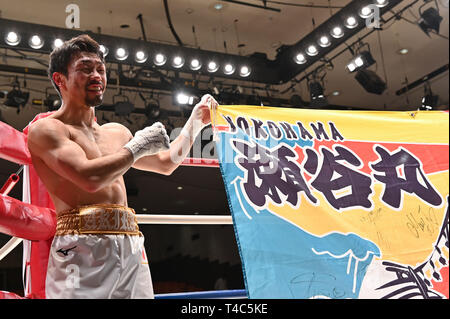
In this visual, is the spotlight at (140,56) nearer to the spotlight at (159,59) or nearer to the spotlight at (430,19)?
the spotlight at (159,59)

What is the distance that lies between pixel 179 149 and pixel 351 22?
4425 millimetres

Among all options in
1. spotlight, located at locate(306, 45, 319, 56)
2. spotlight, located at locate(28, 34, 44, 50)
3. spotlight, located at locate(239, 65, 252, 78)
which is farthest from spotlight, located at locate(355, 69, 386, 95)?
spotlight, located at locate(28, 34, 44, 50)

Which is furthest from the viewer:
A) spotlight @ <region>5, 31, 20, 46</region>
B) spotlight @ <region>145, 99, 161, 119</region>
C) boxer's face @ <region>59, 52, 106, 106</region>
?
spotlight @ <region>145, 99, 161, 119</region>

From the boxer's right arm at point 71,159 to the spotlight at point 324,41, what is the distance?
16.6 feet

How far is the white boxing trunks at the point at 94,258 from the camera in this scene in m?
1.31

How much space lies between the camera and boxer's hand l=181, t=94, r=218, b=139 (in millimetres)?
1832

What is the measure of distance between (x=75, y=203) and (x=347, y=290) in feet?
3.20

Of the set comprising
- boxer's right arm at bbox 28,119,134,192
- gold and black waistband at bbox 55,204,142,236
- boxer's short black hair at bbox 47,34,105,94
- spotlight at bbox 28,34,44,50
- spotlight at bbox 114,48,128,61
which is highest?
spotlight at bbox 114,48,128,61

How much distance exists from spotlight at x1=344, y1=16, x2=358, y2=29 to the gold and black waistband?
15.9 feet

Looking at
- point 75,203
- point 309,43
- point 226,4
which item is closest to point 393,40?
point 309,43

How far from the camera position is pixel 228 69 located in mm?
6309

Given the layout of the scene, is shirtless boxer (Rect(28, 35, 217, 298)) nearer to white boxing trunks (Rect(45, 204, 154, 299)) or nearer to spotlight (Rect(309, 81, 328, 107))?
white boxing trunks (Rect(45, 204, 154, 299))

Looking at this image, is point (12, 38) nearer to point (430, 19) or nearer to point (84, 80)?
point (84, 80)

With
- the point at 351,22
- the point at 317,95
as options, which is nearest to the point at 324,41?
the point at 351,22
